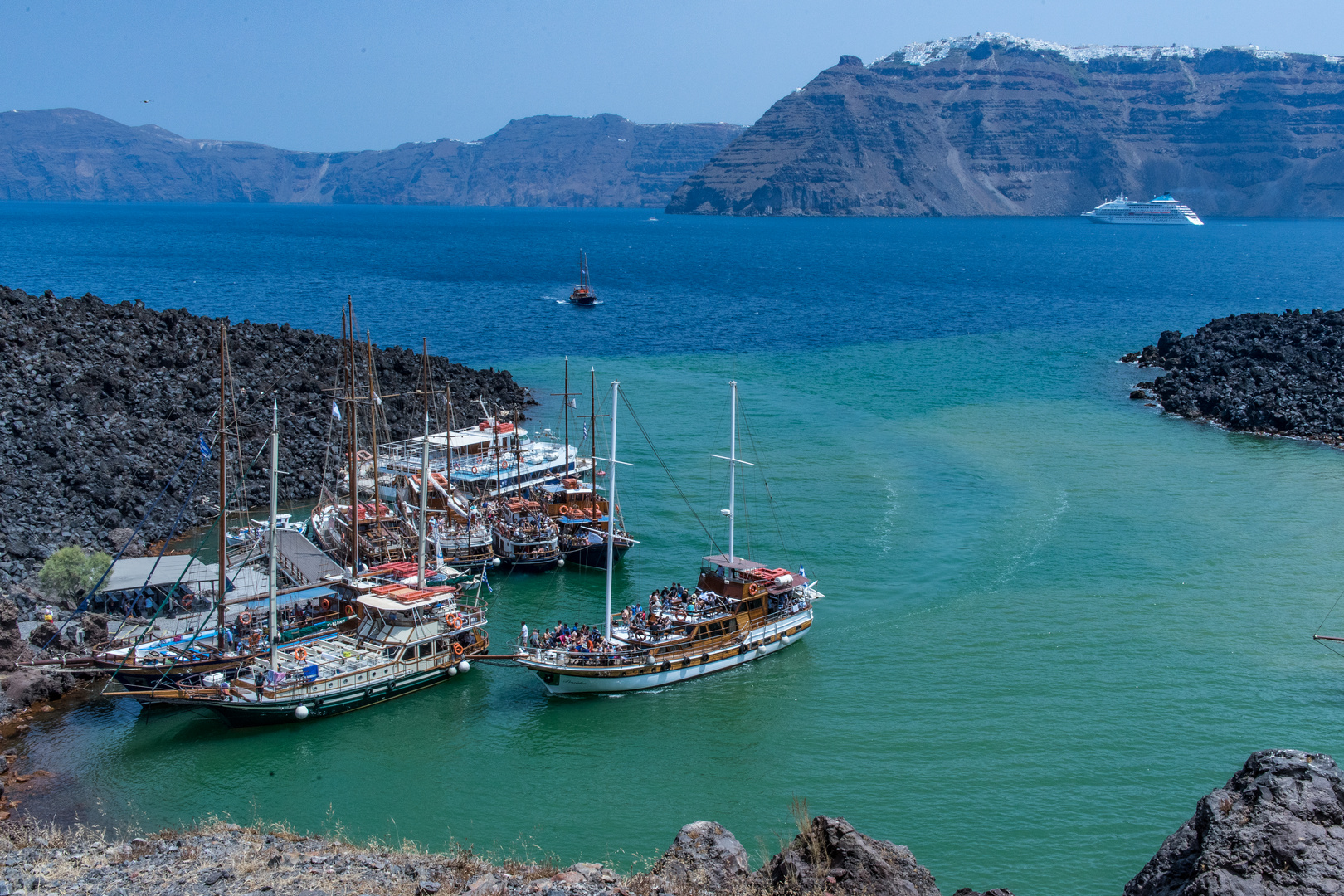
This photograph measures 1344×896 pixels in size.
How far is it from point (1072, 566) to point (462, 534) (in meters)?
24.4

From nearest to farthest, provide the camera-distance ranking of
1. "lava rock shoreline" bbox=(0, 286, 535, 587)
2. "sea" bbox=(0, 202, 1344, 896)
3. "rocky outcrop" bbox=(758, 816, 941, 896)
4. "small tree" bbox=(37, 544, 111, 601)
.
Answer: "rocky outcrop" bbox=(758, 816, 941, 896) < "sea" bbox=(0, 202, 1344, 896) < "small tree" bbox=(37, 544, 111, 601) < "lava rock shoreline" bbox=(0, 286, 535, 587)

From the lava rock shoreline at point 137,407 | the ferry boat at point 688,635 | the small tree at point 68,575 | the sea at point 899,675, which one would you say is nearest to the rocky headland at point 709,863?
the sea at point 899,675

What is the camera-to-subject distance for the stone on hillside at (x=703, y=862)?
17.4 meters

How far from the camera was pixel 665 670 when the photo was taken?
33.7 metres

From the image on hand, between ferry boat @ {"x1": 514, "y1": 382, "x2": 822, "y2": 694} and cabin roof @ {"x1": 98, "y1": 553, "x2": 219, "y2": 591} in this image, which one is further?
cabin roof @ {"x1": 98, "y1": 553, "x2": 219, "y2": 591}

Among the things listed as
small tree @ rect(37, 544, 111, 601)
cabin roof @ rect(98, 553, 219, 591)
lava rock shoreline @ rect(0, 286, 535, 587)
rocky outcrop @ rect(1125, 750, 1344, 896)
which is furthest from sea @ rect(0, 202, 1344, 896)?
lava rock shoreline @ rect(0, 286, 535, 587)

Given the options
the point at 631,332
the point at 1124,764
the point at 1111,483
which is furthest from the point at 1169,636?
the point at 631,332

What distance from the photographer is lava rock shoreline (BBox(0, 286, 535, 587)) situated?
4278cm

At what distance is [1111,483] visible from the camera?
179ft

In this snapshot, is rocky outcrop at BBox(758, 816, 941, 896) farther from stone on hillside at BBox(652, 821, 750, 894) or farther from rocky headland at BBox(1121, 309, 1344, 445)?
rocky headland at BBox(1121, 309, 1344, 445)

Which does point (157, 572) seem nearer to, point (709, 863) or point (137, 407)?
point (137, 407)

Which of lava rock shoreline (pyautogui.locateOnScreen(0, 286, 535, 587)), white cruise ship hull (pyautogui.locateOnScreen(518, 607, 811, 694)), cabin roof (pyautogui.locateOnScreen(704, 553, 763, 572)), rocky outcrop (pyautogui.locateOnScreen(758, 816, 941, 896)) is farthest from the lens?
lava rock shoreline (pyautogui.locateOnScreen(0, 286, 535, 587))

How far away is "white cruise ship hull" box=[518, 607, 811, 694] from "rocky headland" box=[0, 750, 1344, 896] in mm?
10317

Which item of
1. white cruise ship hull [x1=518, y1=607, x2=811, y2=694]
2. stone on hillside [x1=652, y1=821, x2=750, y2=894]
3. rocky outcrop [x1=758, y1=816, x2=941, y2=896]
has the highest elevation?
rocky outcrop [x1=758, y1=816, x2=941, y2=896]
